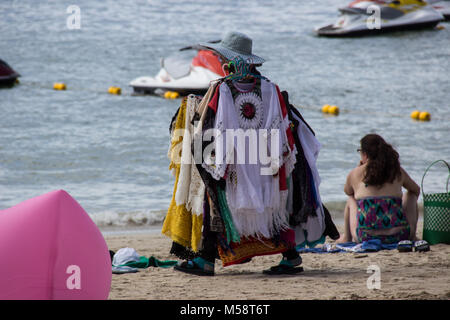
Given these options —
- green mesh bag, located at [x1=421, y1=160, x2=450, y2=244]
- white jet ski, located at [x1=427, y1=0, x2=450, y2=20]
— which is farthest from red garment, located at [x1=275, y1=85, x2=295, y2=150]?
white jet ski, located at [x1=427, y1=0, x2=450, y2=20]

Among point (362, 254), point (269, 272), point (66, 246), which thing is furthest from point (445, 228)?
point (66, 246)

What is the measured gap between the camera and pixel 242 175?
4758 millimetres

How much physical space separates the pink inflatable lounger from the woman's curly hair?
293 cm

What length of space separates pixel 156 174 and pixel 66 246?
871cm

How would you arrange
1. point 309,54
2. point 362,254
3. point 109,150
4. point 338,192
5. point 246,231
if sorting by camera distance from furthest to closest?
point 309,54 < point 109,150 < point 338,192 < point 362,254 < point 246,231

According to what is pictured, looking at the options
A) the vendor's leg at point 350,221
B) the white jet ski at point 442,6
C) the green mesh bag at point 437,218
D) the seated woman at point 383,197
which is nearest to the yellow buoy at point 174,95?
the vendor's leg at point 350,221

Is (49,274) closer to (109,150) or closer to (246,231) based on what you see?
(246,231)

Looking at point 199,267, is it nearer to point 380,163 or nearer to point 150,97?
point 380,163

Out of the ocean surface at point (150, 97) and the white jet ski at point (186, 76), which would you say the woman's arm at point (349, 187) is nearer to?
the ocean surface at point (150, 97)

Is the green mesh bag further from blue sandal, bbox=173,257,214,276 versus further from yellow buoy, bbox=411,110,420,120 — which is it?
yellow buoy, bbox=411,110,420,120

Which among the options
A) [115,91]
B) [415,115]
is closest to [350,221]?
[415,115]

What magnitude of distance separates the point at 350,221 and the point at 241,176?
66.0 inches

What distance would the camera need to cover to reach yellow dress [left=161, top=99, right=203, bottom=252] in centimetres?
480
